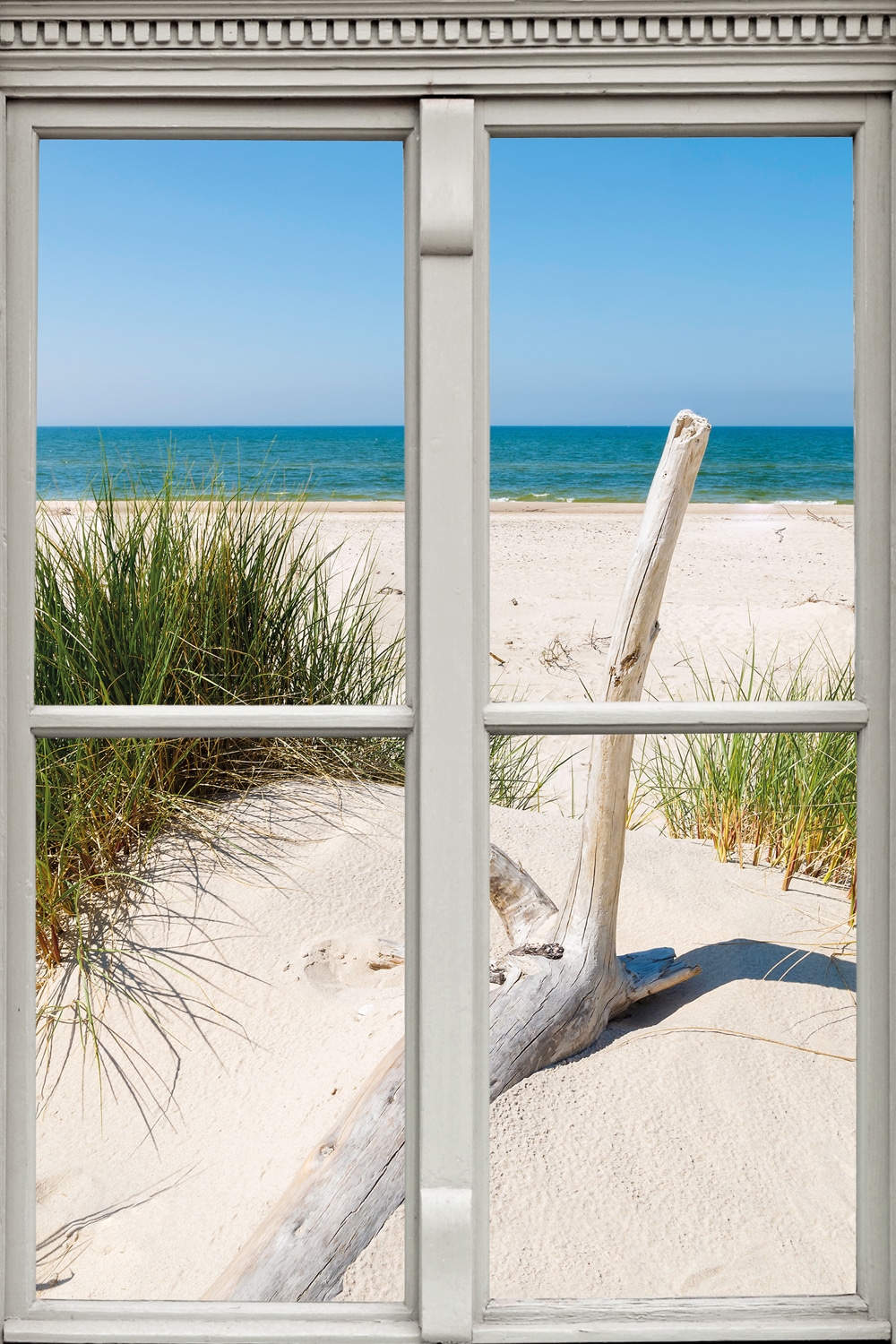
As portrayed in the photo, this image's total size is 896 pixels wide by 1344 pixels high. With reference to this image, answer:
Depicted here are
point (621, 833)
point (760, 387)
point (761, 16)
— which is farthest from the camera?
point (621, 833)

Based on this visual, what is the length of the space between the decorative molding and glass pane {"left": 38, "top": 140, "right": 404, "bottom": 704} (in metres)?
0.46

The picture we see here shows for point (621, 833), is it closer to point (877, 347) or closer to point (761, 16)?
point (877, 347)

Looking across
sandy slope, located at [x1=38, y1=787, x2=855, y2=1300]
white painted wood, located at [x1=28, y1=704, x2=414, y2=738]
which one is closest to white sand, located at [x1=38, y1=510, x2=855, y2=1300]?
sandy slope, located at [x1=38, y1=787, x2=855, y2=1300]

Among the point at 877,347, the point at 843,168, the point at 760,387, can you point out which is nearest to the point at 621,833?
the point at 760,387

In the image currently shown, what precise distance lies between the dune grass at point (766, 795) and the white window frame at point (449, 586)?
0.61 meters

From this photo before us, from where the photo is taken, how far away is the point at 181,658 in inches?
70.0

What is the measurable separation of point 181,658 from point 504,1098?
984 millimetres

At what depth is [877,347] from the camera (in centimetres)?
88

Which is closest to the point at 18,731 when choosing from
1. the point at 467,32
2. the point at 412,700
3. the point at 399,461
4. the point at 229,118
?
the point at 412,700

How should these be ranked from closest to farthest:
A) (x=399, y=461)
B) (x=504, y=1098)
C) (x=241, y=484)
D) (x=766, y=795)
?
(x=399, y=461) → (x=504, y=1098) → (x=766, y=795) → (x=241, y=484)

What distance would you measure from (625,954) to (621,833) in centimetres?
22

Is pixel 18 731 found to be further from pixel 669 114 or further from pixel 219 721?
pixel 669 114

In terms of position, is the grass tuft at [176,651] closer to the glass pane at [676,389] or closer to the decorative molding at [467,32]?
the glass pane at [676,389]

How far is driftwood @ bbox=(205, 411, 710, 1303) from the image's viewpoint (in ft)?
3.29
